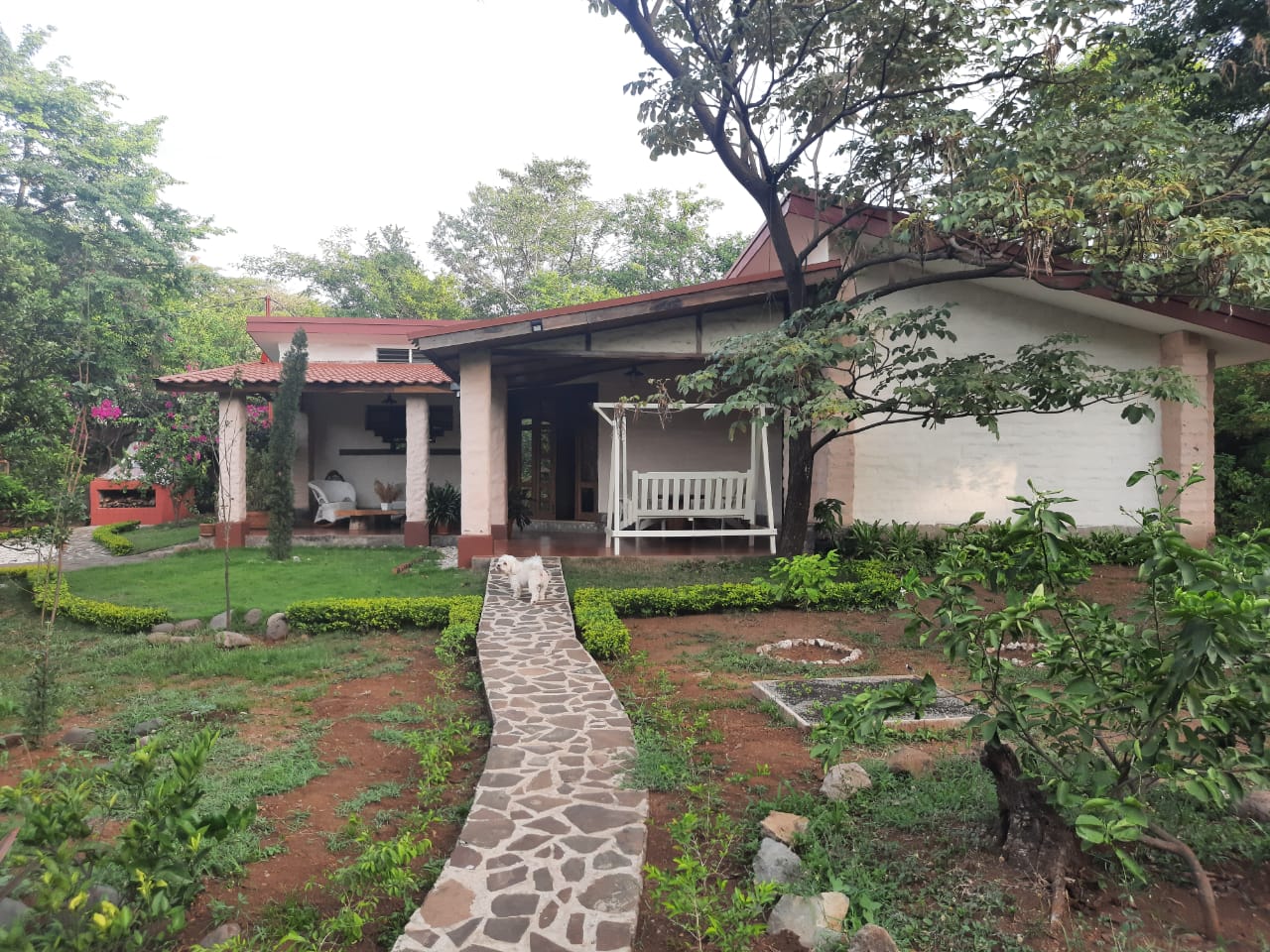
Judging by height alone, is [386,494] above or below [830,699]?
above

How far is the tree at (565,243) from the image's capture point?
28.5 meters

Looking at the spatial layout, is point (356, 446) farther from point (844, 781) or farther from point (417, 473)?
point (844, 781)

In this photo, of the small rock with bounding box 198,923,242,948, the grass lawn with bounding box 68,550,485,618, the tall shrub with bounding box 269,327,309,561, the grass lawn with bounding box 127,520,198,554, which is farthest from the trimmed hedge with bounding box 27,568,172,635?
the small rock with bounding box 198,923,242,948

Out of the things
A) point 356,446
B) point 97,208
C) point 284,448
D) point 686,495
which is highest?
point 97,208

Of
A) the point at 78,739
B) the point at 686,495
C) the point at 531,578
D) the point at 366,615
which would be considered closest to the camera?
the point at 78,739

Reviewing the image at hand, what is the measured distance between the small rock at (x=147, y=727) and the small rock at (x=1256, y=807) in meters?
6.01

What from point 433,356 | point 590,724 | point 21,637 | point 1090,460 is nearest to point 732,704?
point 590,724

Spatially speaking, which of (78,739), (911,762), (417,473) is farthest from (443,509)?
(911,762)

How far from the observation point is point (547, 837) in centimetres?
317

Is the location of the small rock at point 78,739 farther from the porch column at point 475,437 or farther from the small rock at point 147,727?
the porch column at point 475,437

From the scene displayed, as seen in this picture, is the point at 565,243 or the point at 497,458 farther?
the point at 565,243

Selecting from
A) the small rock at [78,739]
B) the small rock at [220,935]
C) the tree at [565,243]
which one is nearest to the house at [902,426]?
the small rock at [78,739]

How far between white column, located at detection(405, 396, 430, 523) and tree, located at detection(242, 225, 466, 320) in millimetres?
16499

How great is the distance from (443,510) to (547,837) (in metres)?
10.2
